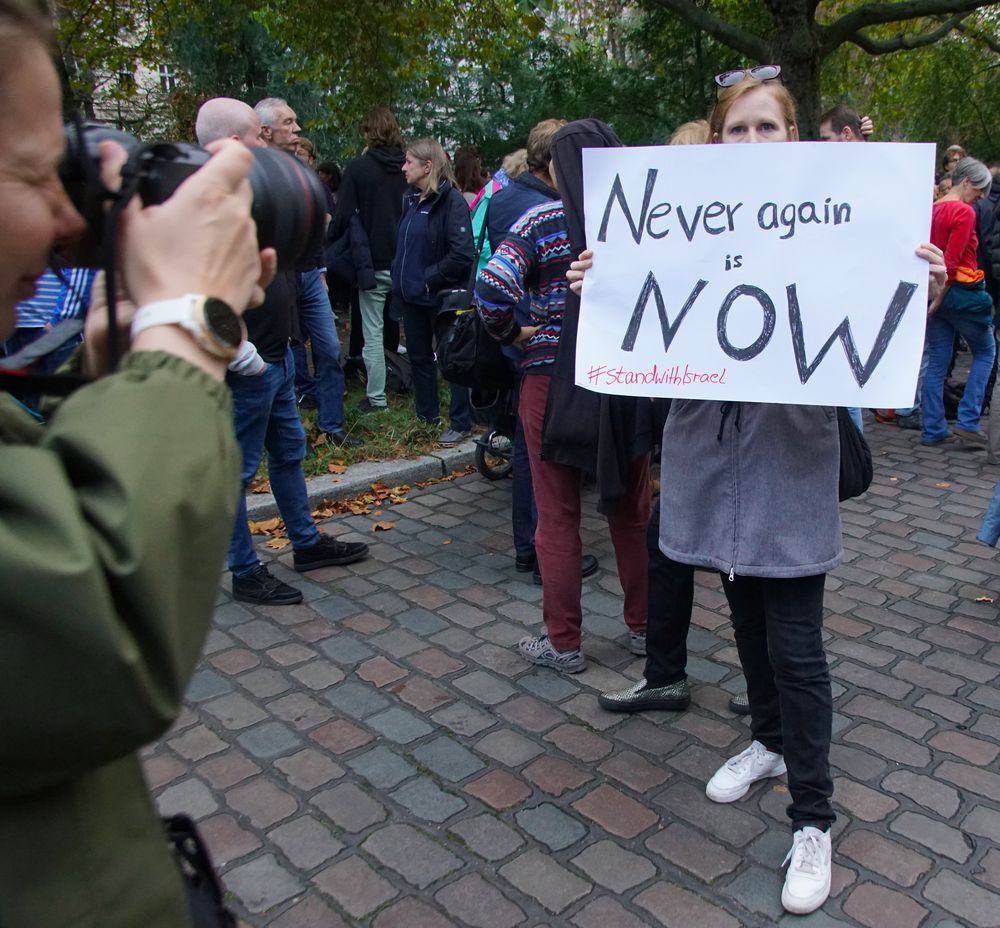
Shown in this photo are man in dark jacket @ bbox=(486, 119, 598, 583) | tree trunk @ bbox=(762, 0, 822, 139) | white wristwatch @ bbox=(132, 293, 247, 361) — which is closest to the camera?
white wristwatch @ bbox=(132, 293, 247, 361)

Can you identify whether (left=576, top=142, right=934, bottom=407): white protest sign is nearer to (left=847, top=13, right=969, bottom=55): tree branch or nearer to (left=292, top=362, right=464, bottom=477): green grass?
(left=292, top=362, right=464, bottom=477): green grass


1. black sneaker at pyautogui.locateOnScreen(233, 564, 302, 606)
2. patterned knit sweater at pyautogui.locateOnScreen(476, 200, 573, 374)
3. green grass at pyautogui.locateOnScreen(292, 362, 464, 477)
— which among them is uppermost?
patterned knit sweater at pyautogui.locateOnScreen(476, 200, 573, 374)

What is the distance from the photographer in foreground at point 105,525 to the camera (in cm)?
74

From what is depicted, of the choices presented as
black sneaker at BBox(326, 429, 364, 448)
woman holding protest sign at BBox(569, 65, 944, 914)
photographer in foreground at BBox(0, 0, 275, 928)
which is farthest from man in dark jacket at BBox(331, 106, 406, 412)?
photographer in foreground at BBox(0, 0, 275, 928)

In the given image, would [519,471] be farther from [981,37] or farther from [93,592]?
[981,37]

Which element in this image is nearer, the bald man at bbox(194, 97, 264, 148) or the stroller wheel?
the bald man at bbox(194, 97, 264, 148)

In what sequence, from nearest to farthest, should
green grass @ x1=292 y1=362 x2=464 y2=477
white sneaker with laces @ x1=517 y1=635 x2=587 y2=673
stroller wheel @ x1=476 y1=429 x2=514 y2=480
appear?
white sneaker with laces @ x1=517 y1=635 x2=587 y2=673 → stroller wheel @ x1=476 y1=429 x2=514 y2=480 → green grass @ x1=292 y1=362 x2=464 y2=477

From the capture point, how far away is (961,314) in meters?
6.73

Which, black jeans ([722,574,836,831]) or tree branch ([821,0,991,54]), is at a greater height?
tree branch ([821,0,991,54])

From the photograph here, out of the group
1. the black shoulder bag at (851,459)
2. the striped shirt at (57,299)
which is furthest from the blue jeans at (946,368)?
the striped shirt at (57,299)

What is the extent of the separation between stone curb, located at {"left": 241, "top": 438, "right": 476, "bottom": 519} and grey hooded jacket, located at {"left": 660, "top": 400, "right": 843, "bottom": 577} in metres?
3.29

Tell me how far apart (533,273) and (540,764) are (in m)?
1.66

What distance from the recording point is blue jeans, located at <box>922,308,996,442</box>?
267 inches

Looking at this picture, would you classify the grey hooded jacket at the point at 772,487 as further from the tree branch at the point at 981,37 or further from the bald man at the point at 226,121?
the tree branch at the point at 981,37
